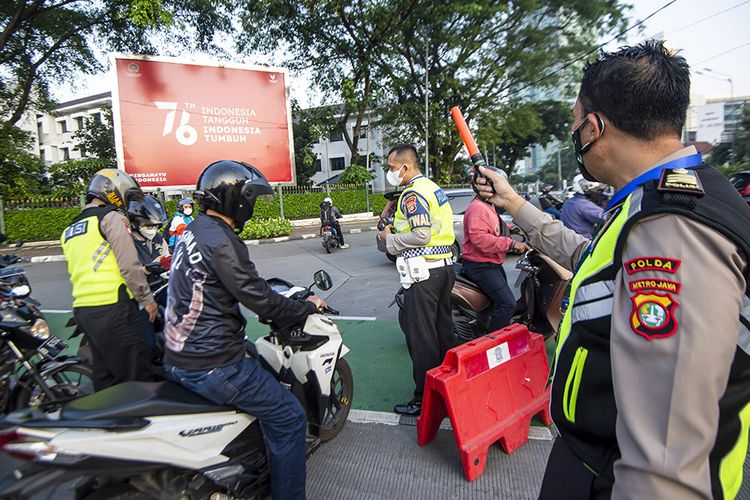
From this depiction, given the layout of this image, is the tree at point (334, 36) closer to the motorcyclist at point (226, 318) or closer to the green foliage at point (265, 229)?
the green foliage at point (265, 229)

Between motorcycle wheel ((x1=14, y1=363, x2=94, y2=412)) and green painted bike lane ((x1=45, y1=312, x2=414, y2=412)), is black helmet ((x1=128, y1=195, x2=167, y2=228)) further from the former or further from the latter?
green painted bike lane ((x1=45, y1=312, x2=414, y2=412))

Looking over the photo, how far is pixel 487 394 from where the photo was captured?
2715 mm

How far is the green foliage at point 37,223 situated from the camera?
15.1 m

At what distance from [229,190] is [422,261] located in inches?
60.7

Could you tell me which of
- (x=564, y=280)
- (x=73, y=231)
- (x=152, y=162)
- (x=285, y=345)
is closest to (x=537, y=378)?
(x=564, y=280)

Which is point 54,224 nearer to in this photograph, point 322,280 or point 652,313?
point 322,280

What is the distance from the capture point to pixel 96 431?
1.65 m

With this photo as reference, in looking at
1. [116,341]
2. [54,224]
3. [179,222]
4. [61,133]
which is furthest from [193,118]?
[61,133]

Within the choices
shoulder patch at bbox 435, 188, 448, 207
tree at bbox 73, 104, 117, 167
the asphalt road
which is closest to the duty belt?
shoulder patch at bbox 435, 188, 448, 207

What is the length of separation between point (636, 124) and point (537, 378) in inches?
93.4

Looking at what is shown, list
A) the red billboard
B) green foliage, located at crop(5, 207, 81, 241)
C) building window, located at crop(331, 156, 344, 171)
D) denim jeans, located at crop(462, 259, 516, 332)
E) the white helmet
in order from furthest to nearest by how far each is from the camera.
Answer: building window, located at crop(331, 156, 344, 171)
green foliage, located at crop(5, 207, 81, 241)
the red billboard
the white helmet
denim jeans, located at crop(462, 259, 516, 332)

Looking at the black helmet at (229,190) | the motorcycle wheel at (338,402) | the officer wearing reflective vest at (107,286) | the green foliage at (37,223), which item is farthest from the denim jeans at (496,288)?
the green foliage at (37,223)

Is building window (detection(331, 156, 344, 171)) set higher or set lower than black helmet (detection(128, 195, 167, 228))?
higher

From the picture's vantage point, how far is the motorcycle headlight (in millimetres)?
3105
